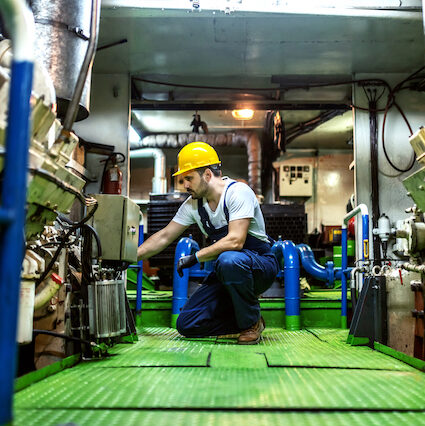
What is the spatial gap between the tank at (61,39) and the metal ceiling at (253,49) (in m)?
1.29

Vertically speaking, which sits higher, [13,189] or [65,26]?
[65,26]

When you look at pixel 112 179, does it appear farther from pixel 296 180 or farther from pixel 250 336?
pixel 296 180

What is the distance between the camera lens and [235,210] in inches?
127

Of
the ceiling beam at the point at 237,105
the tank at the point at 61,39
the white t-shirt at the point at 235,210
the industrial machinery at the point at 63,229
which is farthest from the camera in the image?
the ceiling beam at the point at 237,105

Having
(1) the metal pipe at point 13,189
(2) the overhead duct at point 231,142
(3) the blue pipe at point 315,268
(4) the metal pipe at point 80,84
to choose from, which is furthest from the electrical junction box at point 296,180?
(1) the metal pipe at point 13,189

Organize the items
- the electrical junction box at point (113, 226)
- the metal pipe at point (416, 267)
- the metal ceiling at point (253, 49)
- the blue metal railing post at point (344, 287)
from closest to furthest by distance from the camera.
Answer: the metal pipe at point (416, 267) < the electrical junction box at point (113, 226) < the blue metal railing post at point (344, 287) < the metal ceiling at point (253, 49)

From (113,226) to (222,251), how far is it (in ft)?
2.61

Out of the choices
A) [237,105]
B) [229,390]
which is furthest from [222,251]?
[237,105]

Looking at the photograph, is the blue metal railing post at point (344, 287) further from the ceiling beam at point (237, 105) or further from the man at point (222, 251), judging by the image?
the ceiling beam at point (237, 105)

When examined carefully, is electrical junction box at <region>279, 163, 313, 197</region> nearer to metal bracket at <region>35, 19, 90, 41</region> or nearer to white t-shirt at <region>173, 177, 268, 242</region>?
white t-shirt at <region>173, 177, 268, 242</region>

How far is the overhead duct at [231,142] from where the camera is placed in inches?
333

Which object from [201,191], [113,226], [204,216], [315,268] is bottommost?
[315,268]

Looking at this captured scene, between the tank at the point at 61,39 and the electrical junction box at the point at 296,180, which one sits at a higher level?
the electrical junction box at the point at 296,180

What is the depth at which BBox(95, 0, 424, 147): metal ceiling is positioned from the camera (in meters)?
3.99
